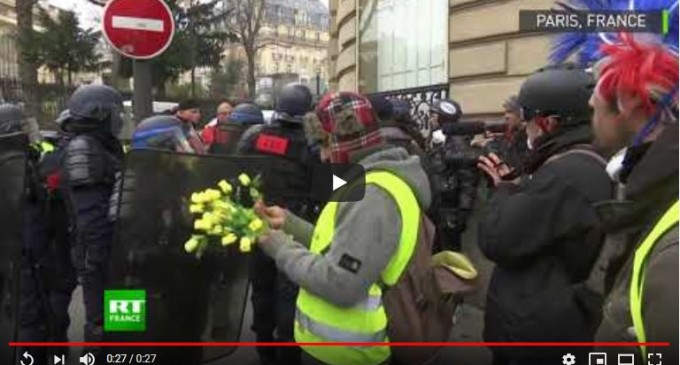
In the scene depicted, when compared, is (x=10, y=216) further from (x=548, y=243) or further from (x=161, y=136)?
(x=548, y=243)

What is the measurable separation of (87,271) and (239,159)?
1.40 metres

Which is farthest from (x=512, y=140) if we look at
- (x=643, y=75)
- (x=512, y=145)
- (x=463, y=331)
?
(x=643, y=75)

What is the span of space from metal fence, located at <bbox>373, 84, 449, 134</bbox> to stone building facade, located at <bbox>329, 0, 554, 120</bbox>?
2cm

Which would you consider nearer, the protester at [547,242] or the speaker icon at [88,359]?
the protester at [547,242]

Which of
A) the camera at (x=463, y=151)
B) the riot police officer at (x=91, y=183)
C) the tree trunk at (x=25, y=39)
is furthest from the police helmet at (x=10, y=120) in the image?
the tree trunk at (x=25, y=39)

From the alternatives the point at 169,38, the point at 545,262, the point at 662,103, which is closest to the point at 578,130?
the point at 545,262

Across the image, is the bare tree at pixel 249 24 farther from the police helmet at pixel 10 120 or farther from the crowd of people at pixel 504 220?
the crowd of people at pixel 504 220

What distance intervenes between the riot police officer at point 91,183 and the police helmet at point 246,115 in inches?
112

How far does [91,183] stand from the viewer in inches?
169

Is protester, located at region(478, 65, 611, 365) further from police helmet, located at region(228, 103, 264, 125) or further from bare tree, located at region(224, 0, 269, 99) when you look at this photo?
bare tree, located at region(224, 0, 269, 99)

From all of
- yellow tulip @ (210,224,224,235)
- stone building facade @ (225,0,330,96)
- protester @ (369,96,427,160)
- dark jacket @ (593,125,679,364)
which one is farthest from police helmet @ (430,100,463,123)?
stone building facade @ (225,0,330,96)

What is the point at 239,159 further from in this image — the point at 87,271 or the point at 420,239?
the point at 87,271

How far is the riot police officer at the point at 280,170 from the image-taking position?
4.77 m

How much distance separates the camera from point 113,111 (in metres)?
4.57
